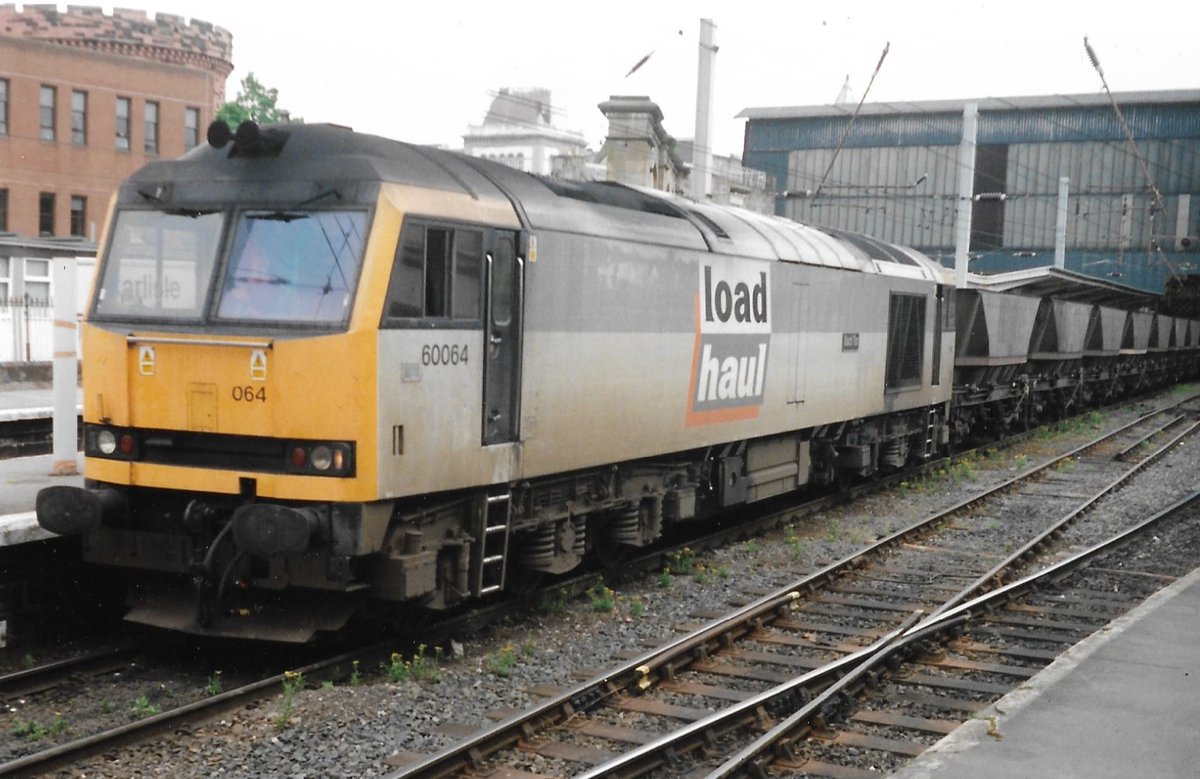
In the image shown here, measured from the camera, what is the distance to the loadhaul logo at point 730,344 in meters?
11.9

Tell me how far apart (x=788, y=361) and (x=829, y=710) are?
250 inches

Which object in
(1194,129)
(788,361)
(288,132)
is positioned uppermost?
(1194,129)

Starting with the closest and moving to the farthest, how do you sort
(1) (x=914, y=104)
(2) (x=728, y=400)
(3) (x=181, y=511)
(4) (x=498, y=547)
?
(3) (x=181, y=511), (4) (x=498, y=547), (2) (x=728, y=400), (1) (x=914, y=104)

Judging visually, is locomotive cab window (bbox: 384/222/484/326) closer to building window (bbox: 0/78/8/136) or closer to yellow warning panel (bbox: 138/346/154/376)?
yellow warning panel (bbox: 138/346/154/376)

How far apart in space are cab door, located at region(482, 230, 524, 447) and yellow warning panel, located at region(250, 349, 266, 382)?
1.57 m

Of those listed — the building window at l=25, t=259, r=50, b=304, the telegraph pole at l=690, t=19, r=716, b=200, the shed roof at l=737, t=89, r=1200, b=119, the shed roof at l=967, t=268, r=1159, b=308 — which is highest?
the shed roof at l=737, t=89, r=1200, b=119

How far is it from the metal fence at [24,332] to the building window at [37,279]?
2.09m

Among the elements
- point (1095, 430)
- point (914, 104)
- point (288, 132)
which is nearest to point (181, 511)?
point (288, 132)

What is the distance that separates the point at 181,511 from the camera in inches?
328

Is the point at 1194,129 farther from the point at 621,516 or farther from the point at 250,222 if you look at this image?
the point at 250,222

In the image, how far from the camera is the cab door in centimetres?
885

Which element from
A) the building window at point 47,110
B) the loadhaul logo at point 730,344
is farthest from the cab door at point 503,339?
the building window at point 47,110

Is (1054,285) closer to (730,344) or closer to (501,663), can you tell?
(730,344)

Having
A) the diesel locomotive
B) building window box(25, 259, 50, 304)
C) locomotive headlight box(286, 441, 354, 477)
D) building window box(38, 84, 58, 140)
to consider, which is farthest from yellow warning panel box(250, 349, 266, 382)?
building window box(38, 84, 58, 140)
